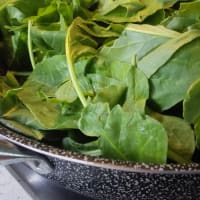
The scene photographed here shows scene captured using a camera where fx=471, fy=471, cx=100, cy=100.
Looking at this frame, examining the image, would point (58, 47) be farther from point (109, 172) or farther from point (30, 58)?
point (109, 172)

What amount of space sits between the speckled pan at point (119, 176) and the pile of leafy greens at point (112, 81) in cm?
2

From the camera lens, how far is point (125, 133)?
52 centimetres

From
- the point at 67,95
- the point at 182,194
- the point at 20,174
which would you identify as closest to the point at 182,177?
the point at 182,194

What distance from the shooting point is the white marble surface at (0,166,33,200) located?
2.35 feet

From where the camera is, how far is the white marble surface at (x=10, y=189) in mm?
716

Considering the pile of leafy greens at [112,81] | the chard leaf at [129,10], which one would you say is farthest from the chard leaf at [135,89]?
the chard leaf at [129,10]

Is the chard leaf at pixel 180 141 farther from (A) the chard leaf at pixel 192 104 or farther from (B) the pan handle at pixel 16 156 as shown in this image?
(B) the pan handle at pixel 16 156

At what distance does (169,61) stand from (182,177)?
0.14m

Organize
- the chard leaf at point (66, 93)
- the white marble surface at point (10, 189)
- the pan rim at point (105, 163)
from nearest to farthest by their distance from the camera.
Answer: the pan rim at point (105, 163) → the chard leaf at point (66, 93) → the white marble surface at point (10, 189)

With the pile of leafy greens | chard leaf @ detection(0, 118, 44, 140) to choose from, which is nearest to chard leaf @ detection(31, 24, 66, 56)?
the pile of leafy greens

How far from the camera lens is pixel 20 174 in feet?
2.32

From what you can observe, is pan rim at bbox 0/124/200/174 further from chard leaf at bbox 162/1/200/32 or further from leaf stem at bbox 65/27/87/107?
chard leaf at bbox 162/1/200/32

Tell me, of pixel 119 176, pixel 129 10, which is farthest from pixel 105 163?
pixel 129 10

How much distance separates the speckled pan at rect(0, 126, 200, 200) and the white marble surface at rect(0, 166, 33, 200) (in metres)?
0.15
